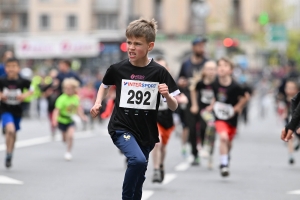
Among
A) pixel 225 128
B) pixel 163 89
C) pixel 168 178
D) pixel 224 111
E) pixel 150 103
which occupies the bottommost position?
pixel 168 178

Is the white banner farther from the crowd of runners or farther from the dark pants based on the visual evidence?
the dark pants

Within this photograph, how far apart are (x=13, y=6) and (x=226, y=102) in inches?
2880

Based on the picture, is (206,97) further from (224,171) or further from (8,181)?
(8,181)

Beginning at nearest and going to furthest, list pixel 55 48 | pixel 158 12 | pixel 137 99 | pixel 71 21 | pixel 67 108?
1. pixel 137 99
2. pixel 67 108
3. pixel 55 48
4. pixel 158 12
5. pixel 71 21

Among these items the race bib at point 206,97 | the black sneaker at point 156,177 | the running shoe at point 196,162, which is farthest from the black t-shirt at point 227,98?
the running shoe at point 196,162

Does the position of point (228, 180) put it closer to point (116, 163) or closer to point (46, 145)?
point (116, 163)

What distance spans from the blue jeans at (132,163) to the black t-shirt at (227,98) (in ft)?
16.3

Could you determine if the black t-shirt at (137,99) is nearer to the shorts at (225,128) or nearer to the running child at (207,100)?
the shorts at (225,128)

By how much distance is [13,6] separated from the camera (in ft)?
275

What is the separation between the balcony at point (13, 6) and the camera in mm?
83750

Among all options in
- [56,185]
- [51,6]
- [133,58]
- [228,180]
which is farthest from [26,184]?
[51,6]

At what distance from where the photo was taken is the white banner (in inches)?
2127

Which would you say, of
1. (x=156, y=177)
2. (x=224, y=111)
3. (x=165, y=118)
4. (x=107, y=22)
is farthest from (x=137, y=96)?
(x=107, y=22)

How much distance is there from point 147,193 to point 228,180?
7.49 ft
